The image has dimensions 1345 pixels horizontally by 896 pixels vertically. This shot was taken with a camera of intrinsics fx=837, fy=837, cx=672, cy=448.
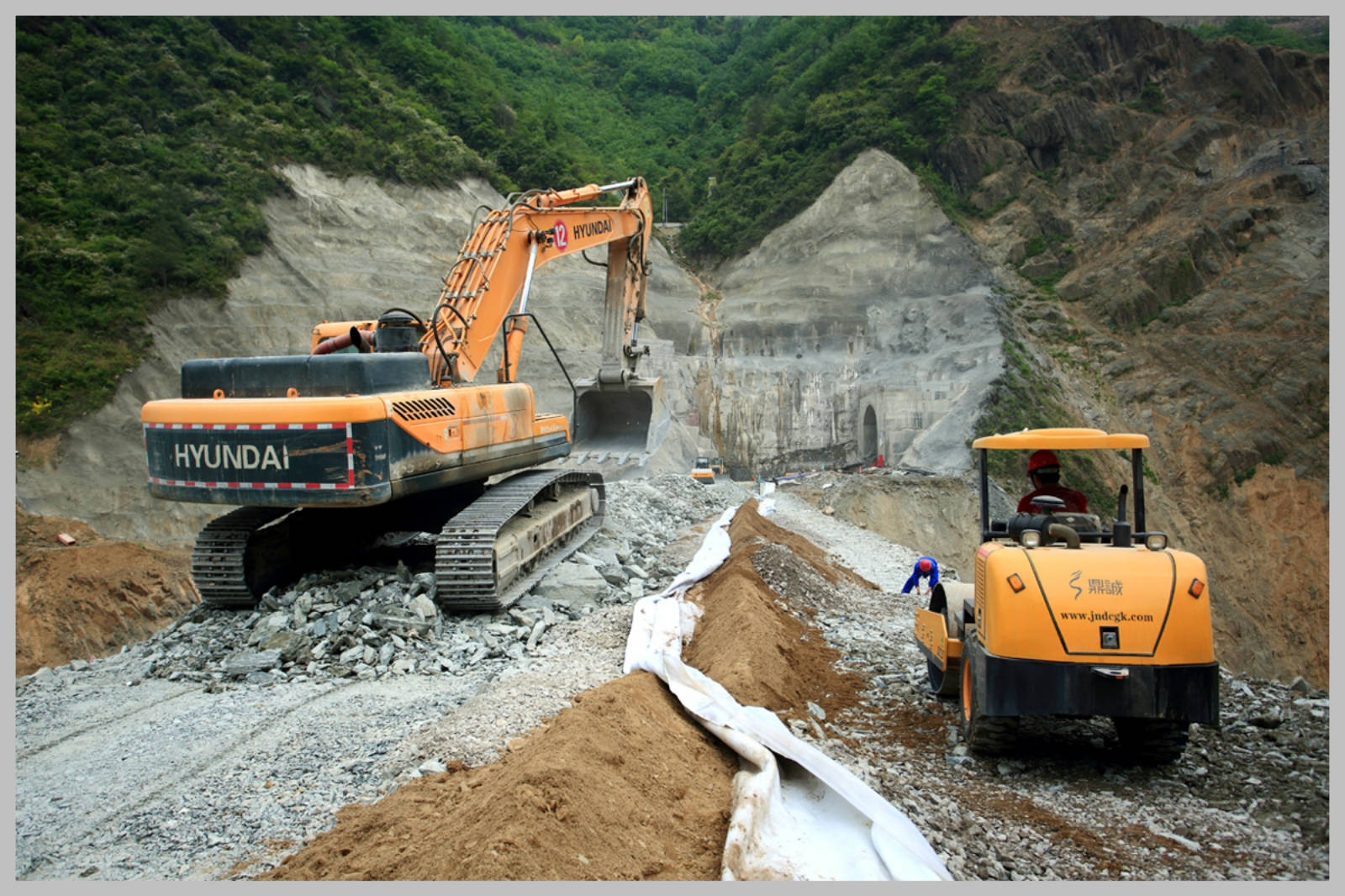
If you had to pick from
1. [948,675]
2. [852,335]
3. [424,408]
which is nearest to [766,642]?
[948,675]

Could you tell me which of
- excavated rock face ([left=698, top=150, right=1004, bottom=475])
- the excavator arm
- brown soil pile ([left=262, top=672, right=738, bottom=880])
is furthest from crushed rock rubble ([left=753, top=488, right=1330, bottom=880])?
excavated rock face ([left=698, top=150, right=1004, bottom=475])

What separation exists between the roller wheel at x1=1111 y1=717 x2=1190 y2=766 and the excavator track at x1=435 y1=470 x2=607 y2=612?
443cm

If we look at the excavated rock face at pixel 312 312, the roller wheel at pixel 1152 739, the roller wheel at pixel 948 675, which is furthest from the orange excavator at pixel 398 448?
the excavated rock face at pixel 312 312

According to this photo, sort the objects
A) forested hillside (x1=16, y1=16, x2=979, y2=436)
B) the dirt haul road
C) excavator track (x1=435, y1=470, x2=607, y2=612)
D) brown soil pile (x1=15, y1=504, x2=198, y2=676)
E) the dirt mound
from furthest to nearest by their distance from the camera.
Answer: forested hillside (x1=16, y1=16, x2=979, y2=436)
brown soil pile (x1=15, y1=504, x2=198, y2=676)
excavator track (x1=435, y1=470, x2=607, y2=612)
the dirt mound
the dirt haul road

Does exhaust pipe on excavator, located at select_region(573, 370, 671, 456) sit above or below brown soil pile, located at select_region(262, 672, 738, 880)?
above

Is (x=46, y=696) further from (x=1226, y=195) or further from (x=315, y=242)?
(x=1226, y=195)

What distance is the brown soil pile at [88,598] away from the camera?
10359mm

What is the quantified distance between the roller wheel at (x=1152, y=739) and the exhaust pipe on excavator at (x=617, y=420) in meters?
9.97

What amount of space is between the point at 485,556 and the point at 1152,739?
4586 mm

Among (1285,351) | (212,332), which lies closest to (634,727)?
(212,332)

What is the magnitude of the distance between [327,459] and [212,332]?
15137 mm

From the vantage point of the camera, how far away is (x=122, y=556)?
1156 centimetres

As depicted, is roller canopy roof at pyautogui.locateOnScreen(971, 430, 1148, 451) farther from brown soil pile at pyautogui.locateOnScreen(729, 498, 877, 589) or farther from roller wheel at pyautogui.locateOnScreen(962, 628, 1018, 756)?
brown soil pile at pyautogui.locateOnScreen(729, 498, 877, 589)

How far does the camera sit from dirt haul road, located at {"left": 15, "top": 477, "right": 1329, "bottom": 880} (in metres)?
3.18
